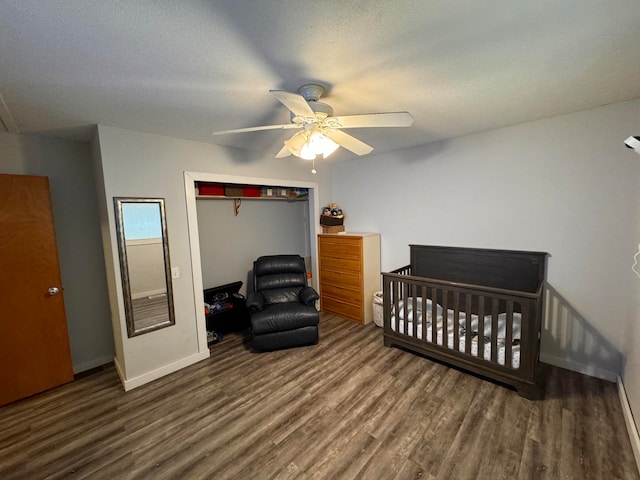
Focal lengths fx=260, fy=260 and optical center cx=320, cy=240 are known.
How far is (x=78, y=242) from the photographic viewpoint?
274 cm

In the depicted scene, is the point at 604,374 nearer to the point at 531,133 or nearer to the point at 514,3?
the point at 531,133

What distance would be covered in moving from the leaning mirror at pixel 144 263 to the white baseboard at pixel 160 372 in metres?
0.42

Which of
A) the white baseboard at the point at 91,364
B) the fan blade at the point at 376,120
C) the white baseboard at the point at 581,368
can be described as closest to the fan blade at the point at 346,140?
the fan blade at the point at 376,120

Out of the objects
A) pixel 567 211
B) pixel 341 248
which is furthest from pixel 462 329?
pixel 341 248

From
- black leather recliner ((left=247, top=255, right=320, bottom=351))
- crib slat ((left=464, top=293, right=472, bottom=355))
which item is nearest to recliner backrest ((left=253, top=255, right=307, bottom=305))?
black leather recliner ((left=247, top=255, right=320, bottom=351))

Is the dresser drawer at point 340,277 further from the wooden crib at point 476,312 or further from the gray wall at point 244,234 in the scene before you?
the gray wall at point 244,234

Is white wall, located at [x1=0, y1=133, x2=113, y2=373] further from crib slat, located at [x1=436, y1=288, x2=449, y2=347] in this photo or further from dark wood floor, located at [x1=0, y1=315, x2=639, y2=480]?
crib slat, located at [x1=436, y1=288, x2=449, y2=347]

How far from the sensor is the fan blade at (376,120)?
1542 mm

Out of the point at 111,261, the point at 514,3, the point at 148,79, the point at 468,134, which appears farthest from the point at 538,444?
the point at 111,261

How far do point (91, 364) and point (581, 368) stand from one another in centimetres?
498

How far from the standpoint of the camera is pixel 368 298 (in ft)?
12.3

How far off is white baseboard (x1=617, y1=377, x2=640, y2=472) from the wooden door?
15.0ft

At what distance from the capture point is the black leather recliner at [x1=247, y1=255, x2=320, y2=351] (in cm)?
296

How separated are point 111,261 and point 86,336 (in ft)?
3.48
